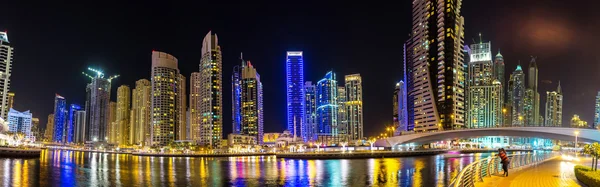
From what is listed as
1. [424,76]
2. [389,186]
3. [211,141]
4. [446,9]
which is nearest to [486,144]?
[424,76]

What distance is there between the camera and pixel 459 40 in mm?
155000

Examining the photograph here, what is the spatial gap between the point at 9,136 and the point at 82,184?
4247 inches

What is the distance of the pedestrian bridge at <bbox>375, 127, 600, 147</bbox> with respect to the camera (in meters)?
71.2

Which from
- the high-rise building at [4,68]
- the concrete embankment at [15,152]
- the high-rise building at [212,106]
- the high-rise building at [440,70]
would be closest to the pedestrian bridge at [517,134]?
the high-rise building at [440,70]

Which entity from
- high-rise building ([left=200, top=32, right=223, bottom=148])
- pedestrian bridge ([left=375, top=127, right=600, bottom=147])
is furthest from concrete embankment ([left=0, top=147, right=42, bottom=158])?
pedestrian bridge ([left=375, top=127, right=600, bottom=147])

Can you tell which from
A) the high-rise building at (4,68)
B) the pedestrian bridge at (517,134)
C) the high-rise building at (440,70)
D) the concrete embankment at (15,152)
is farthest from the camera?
the high-rise building at (440,70)

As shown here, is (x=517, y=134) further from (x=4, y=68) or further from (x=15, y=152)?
(x=4, y=68)

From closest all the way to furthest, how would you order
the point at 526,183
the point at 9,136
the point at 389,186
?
the point at 526,183 → the point at 389,186 → the point at 9,136

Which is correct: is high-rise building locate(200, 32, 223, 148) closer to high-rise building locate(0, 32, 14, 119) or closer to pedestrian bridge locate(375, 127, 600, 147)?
high-rise building locate(0, 32, 14, 119)

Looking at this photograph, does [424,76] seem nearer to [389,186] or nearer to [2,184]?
[389,186]

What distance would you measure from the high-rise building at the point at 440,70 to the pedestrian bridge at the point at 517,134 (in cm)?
3247

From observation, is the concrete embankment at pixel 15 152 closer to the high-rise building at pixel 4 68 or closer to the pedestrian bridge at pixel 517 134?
the high-rise building at pixel 4 68

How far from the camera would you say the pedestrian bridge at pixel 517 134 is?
7119 centimetres

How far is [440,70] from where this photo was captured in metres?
151
